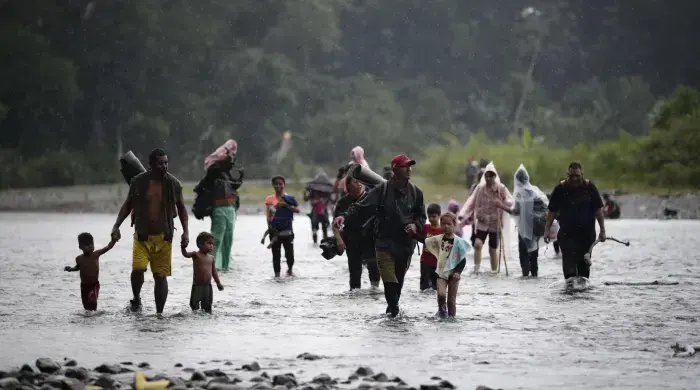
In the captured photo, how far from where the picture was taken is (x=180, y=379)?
9.41 meters

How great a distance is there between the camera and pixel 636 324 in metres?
13.2

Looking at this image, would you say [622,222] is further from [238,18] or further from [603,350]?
[238,18]

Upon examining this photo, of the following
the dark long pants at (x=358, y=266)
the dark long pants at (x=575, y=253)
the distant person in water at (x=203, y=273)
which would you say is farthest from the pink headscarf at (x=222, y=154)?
the distant person in water at (x=203, y=273)

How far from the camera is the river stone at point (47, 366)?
9.94 meters

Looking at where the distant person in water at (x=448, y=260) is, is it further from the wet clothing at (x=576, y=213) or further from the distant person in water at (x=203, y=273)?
the wet clothing at (x=576, y=213)

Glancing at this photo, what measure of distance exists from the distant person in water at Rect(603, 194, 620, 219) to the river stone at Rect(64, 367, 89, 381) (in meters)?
29.8

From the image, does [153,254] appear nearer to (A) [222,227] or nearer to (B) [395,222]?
(B) [395,222]

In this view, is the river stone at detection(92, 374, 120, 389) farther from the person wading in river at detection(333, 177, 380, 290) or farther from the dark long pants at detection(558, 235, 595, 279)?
the dark long pants at detection(558, 235, 595, 279)

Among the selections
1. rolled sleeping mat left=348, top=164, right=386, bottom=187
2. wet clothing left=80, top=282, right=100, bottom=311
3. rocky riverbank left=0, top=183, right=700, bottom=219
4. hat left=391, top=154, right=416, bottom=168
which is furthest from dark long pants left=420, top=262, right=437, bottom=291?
rocky riverbank left=0, top=183, right=700, bottom=219

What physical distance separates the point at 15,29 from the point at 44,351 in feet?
173

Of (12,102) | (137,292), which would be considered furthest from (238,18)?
(137,292)

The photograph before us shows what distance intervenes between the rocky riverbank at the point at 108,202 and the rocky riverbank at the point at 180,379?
32.8 meters

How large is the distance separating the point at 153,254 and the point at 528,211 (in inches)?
284

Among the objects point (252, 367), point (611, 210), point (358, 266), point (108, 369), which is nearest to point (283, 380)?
point (252, 367)
